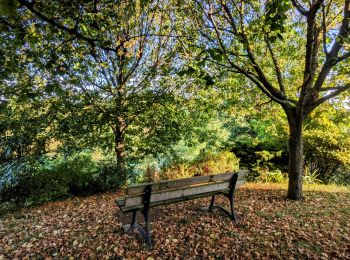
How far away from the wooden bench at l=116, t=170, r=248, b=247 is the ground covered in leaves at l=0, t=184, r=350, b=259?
31 centimetres

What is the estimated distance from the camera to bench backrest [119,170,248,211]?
3.45 meters

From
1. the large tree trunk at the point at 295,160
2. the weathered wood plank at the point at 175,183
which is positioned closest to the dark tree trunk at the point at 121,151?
the weathered wood plank at the point at 175,183

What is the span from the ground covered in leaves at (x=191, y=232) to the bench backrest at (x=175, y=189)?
0.56 meters

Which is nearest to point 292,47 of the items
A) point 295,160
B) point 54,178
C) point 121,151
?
point 295,160

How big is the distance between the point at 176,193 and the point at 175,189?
0.09 m

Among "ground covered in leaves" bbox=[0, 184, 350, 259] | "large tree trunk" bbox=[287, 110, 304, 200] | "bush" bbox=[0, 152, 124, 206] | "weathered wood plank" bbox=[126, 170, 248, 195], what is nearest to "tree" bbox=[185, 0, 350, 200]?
"large tree trunk" bbox=[287, 110, 304, 200]

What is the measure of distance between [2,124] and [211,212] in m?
5.38

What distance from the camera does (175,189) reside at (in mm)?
3719

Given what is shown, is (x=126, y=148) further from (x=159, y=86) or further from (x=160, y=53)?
(x=160, y=53)

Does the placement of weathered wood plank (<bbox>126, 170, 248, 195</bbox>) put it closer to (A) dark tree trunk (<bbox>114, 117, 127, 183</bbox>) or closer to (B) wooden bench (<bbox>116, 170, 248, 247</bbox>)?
(B) wooden bench (<bbox>116, 170, 248, 247</bbox>)

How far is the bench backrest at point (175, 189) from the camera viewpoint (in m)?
3.45

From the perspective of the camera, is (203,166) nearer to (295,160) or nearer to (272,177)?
(272,177)

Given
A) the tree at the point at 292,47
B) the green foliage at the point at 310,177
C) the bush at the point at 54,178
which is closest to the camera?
the tree at the point at 292,47

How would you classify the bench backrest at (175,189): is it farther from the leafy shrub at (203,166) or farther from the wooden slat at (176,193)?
the leafy shrub at (203,166)
